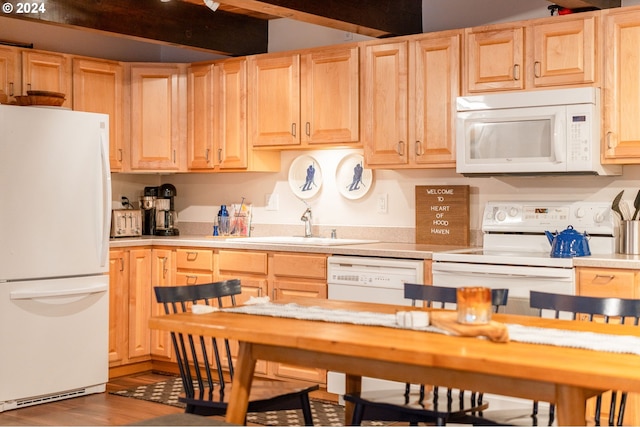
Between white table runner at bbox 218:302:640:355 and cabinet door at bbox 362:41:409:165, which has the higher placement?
cabinet door at bbox 362:41:409:165

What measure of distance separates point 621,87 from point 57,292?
3246 millimetres

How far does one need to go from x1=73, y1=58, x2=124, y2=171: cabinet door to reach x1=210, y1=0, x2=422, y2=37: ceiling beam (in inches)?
64.3

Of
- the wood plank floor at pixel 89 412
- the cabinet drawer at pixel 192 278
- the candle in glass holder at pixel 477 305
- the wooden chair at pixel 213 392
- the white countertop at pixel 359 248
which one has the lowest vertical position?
the wood plank floor at pixel 89 412

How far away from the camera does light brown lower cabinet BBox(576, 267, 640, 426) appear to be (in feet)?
13.1

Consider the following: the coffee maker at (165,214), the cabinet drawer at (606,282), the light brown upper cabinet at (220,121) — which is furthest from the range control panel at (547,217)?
the coffee maker at (165,214)

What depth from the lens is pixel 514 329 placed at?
2.63 m

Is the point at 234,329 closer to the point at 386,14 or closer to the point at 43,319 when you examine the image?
the point at 43,319

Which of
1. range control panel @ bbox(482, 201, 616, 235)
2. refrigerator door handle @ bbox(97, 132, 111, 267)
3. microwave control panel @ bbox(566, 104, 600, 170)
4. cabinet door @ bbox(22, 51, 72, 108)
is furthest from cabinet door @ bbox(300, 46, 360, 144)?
cabinet door @ bbox(22, 51, 72, 108)

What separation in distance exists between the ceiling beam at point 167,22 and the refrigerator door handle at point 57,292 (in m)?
1.53

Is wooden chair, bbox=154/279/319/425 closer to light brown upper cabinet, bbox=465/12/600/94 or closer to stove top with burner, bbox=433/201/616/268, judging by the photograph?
stove top with burner, bbox=433/201/616/268

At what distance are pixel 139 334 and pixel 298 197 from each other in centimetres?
139

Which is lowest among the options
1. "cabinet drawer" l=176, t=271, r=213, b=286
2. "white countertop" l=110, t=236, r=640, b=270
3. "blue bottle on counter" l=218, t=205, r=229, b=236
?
"cabinet drawer" l=176, t=271, r=213, b=286

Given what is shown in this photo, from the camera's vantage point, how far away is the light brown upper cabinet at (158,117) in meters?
6.06

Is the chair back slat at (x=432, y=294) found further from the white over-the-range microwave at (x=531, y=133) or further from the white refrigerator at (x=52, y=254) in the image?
the white refrigerator at (x=52, y=254)
